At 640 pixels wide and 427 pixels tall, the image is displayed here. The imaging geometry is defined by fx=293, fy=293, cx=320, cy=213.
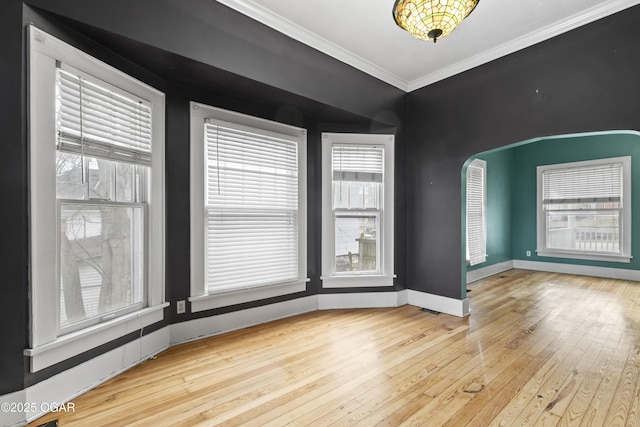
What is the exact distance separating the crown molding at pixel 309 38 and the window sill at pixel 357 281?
255 cm

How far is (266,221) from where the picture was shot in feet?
11.0

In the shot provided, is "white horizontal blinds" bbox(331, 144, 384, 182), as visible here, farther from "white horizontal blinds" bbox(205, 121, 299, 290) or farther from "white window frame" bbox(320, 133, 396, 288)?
"white horizontal blinds" bbox(205, 121, 299, 290)

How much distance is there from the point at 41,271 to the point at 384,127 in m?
3.64

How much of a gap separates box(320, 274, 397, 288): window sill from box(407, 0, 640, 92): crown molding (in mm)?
2632

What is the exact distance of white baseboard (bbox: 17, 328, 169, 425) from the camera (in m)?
1.75

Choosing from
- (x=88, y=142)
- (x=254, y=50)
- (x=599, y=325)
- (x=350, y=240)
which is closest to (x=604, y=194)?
(x=599, y=325)

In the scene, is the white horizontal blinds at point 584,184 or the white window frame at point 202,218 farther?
the white horizontal blinds at point 584,184

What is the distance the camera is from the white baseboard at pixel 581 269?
5500 mm

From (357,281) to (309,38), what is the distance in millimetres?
2857

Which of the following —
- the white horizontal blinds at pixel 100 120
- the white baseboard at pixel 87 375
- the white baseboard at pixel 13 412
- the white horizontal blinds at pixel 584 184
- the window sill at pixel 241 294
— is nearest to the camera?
the white baseboard at pixel 13 412

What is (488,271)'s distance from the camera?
6020 millimetres

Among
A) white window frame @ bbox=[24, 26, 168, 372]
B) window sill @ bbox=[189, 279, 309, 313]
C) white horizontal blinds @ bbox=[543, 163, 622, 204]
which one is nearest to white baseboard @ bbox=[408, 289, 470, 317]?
window sill @ bbox=[189, 279, 309, 313]

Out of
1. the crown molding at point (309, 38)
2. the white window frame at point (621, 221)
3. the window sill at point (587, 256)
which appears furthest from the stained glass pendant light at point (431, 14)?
the window sill at point (587, 256)

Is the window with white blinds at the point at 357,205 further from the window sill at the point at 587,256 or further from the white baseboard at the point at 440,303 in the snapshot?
the window sill at the point at 587,256
